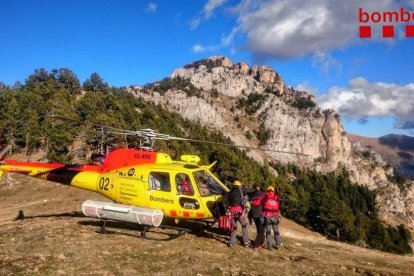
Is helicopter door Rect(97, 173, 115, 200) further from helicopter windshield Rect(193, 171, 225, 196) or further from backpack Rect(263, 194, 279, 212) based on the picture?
backpack Rect(263, 194, 279, 212)

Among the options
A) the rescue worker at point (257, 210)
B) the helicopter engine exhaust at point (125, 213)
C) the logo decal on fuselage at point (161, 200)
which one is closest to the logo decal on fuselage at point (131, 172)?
the logo decal on fuselage at point (161, 200)

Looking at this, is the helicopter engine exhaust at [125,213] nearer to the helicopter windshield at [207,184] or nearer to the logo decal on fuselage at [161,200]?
the logo decal on fuselage at [161,200]

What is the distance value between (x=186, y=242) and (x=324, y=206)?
189 ft

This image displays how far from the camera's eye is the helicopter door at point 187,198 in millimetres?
14398

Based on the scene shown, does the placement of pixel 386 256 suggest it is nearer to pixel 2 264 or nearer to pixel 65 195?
pixel 2 264

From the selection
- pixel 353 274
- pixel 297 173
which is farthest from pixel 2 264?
pixel 297 173

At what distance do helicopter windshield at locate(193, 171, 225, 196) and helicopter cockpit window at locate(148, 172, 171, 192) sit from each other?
44.9 inches

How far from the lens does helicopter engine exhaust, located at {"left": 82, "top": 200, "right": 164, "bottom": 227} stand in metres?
13.7

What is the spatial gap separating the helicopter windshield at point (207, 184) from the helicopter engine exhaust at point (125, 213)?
1825 mm

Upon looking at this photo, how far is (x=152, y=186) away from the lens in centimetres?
1521

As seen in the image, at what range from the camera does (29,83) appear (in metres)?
107

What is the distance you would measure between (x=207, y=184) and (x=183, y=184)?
952 mm

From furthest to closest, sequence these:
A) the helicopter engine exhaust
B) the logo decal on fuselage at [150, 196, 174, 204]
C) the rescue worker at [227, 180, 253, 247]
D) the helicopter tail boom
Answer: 1. the helicopter tail boom
2. the logo decal on fuselage at [150, 196, 174, 204]
3. the rescue worker at [227, 180, 253, 247]
4. the helicopter engine exhaust

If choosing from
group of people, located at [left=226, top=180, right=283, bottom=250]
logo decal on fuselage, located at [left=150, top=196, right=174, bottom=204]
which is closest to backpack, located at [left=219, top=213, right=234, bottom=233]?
group of people, located at [left=226, top=180, right=283, bottom=250]
